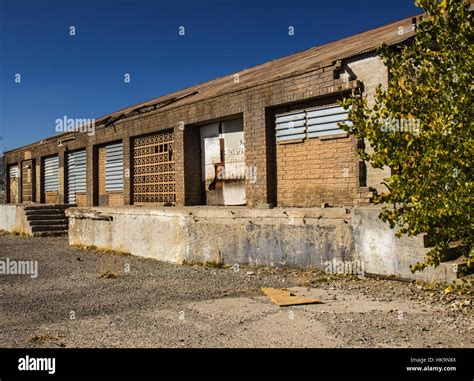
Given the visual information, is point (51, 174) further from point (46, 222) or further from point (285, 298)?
point (285, 298)

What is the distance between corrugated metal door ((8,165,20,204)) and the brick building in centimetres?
926

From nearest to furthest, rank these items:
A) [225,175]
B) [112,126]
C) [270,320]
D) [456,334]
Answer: [456,334] → [270,320] → [225,175] → [112,126]

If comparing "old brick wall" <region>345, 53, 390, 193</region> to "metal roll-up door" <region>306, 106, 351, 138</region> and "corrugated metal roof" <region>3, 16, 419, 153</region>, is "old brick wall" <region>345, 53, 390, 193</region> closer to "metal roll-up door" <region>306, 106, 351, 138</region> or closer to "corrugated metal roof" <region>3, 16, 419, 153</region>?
"corrugated metal roof" <region>3, 16, 419, 153</region>

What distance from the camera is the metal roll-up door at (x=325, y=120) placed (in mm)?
9227

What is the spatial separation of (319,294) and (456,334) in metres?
2.38

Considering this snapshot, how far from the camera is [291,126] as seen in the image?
33.3ft

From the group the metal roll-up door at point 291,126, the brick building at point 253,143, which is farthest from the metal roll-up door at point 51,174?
the metal roll-up door at point 291,126

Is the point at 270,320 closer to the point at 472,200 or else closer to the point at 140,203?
the point at 472,200

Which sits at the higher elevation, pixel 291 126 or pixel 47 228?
pixel 291 126

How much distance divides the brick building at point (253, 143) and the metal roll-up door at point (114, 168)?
35mm

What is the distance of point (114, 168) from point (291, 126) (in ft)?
27.0

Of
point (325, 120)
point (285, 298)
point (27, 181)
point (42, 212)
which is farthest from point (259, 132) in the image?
point (27, 181)
